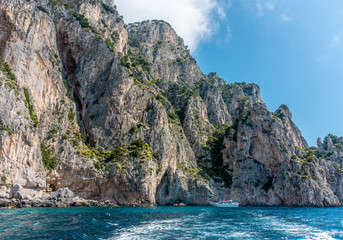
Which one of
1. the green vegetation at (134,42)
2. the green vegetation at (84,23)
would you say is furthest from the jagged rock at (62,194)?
the green vegetation at (134,42)

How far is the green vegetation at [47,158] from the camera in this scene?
6097cm

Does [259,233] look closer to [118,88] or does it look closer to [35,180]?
[35,180]

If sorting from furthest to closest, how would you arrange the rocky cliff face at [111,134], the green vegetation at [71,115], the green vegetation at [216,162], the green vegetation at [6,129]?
1. the green vegetation at [216,162]
2. the green vegetation at [71,115]
3. the rocky cliff face at [111,134]
4. the green vegetation at [6,129]

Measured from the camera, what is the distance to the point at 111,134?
268ft

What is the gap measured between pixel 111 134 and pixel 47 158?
23.5 m

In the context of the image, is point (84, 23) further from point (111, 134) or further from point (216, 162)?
point (216, 162)

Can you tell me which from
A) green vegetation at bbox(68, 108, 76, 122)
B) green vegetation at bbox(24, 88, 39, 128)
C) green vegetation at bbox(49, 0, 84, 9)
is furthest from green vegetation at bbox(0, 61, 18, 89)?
green vegetation at bbox(49, 0, 84, 9)

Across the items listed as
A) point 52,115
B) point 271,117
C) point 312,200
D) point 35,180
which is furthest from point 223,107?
point 35,180

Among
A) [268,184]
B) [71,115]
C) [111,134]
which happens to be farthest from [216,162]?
[71,115]

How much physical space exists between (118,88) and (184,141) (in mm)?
37889

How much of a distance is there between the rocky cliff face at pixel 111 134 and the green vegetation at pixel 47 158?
0.93 feet

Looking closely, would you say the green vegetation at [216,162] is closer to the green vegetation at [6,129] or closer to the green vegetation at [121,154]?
the green vegetation at [121,154]

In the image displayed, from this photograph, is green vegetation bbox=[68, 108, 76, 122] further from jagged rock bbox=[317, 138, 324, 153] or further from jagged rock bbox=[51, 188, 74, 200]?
jagged rock bbox=[317, 138, 324, 153]

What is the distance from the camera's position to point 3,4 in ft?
215
